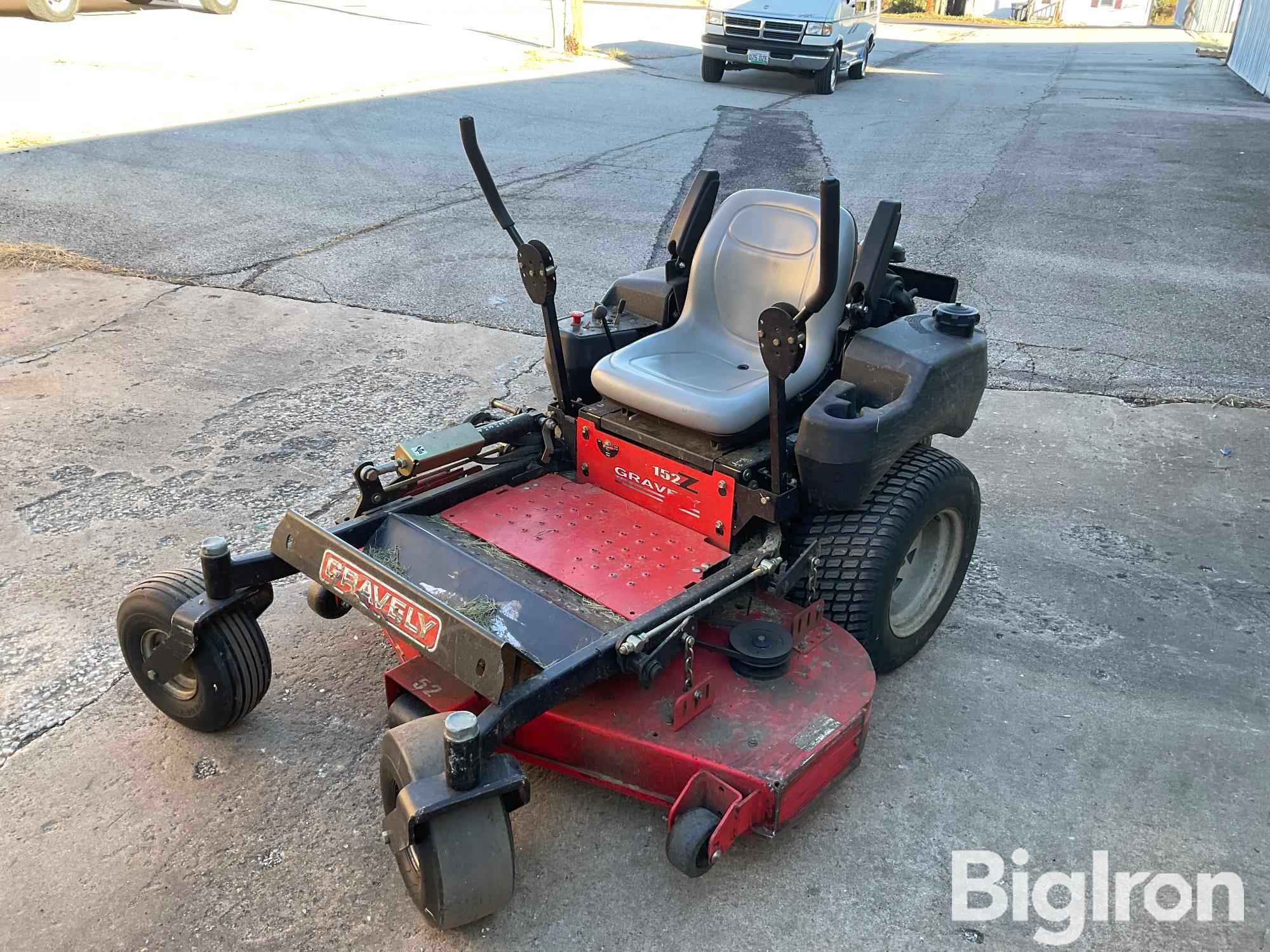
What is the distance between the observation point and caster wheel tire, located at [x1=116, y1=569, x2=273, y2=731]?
9.15 feet

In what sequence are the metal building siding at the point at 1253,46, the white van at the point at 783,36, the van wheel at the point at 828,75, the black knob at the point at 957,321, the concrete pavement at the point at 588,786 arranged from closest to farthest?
1. the concrete pavement at the point at 588,786
2. the black knob at the point at 957,321
3. the white van at the point at 783,36
4. the van wheel at the point at 828,75
5. the metal building siding at the point at 1253,46

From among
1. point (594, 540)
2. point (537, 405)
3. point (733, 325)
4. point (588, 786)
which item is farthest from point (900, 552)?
point (537, 405)

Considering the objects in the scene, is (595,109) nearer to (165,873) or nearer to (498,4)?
(165,873)

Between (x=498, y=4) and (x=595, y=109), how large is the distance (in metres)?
13.1

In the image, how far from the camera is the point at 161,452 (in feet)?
14.6

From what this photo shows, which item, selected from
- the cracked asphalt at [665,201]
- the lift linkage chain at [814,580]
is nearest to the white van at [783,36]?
the cracked asphalt at [665,201]

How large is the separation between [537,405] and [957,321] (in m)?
2.25

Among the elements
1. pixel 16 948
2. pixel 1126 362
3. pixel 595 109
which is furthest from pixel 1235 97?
pixel 16 948

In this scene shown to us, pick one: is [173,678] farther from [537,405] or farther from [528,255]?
[537,405]

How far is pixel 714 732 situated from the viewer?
260cm

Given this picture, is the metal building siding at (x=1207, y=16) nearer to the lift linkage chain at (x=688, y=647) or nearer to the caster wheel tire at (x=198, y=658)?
the lift linkage chain at (x=688, y=647)

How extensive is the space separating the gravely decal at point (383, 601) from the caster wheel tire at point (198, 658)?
0.30 metres

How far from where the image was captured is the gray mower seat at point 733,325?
309 cm

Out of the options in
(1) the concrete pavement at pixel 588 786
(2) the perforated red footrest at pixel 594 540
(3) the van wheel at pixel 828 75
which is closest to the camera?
(1) the concrete pavement at pixel 588 786
